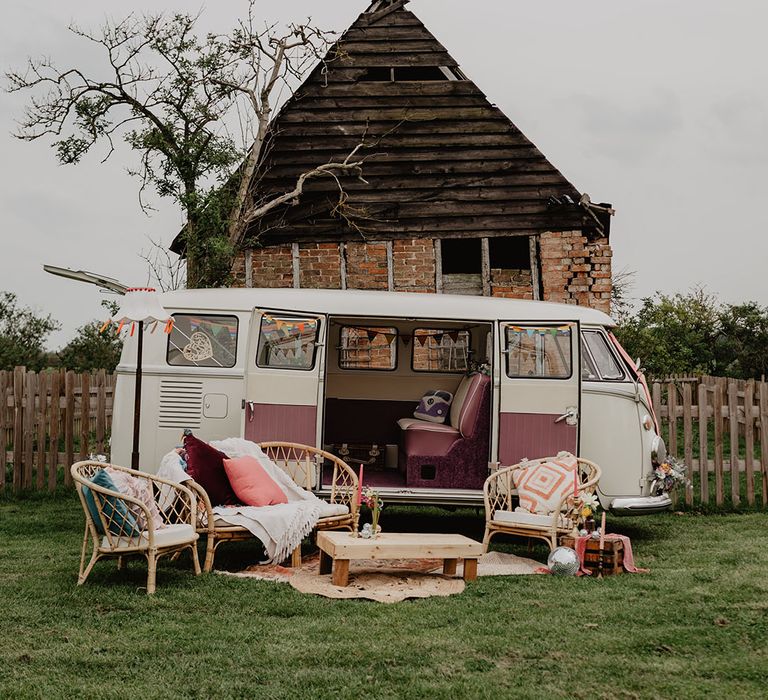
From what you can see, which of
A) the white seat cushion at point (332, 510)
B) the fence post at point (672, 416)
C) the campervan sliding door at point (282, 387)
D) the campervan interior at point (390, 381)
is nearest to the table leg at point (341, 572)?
the white seat cushion at point (332, 510)

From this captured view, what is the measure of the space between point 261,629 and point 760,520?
6.94m

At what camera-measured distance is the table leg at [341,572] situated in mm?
7207

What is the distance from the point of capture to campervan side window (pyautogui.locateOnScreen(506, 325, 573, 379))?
9.03 metres

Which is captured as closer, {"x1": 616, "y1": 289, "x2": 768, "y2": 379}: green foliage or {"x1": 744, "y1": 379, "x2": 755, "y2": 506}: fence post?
{"x1": 744, "y1": 379, "x2": 755, "y2": 506}: fence post

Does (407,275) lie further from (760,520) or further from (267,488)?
(267,488)

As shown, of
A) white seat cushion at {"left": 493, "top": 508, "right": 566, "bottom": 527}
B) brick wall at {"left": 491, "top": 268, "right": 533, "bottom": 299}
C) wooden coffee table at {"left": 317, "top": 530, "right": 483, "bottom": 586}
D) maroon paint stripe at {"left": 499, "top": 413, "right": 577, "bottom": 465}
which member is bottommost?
wooden coffee table at {"left": 317, "top": 530, "right": 483, "bottom": 586}

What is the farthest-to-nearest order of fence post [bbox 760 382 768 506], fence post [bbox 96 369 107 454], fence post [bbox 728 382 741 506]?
fence post [bbox 96 369 107 454] → fence post [bbox 760 382 768 506] → fence post [bbox 728 382 741 506]

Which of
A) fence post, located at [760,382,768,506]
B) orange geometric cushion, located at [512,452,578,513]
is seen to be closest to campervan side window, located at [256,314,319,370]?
orange geometric cushion, located at [512,452,578,513]

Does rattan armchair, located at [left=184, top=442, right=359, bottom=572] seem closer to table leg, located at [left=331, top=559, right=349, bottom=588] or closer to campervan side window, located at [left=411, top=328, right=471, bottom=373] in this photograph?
table leg, located at [left=331, top=559, right=349, bottom=588]

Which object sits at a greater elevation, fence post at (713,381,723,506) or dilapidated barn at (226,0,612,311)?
dilapidated barn at (226,0,612,311)

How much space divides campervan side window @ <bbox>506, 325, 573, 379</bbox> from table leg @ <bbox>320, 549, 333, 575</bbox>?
2509mm

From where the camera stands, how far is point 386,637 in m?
5.67

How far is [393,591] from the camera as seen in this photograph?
279 inches

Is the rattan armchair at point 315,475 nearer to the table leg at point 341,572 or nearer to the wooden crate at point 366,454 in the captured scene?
the table leg at point 341,572
